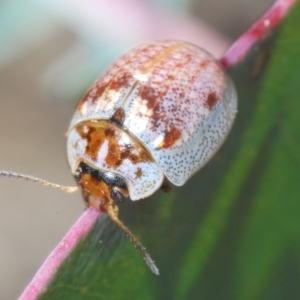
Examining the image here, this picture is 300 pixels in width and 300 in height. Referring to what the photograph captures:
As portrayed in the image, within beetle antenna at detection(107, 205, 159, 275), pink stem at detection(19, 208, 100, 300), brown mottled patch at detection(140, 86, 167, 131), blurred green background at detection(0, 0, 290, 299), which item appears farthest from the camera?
blurred green background at detection(0, 0, 290, 299)

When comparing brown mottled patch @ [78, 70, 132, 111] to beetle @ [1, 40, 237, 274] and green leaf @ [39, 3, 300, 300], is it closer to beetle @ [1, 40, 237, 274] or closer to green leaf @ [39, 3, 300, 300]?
beetle @ [1, 40, 237, 274]

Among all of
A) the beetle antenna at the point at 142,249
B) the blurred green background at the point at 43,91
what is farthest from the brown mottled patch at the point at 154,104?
the blurred green background at the point at 43,91

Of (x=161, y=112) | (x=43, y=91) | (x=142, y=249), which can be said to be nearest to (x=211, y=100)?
(x=161, y=112)

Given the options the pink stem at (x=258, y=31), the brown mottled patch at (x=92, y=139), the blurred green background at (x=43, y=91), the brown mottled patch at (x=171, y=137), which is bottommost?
the blurred green background at (x=43, y=91)

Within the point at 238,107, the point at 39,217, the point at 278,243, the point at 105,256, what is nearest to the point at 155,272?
the point at 105,256

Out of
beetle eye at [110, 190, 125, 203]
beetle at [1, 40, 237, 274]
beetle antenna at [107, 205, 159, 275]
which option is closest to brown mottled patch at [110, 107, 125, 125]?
beetle at [1, 40, 237, 274]

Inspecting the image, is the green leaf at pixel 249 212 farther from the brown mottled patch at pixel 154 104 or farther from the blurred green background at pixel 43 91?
the blurred green background at pixel 43 91
